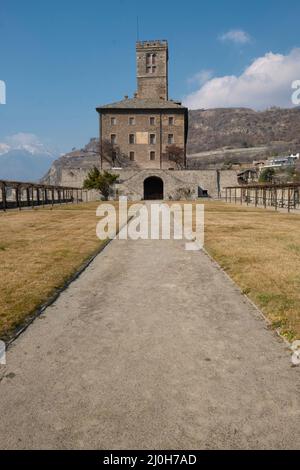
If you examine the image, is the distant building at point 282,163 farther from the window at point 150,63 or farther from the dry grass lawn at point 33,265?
the dry grass lawn at point 33,265

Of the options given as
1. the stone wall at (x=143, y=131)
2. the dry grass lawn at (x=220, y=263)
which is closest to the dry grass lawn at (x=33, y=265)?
the dry grass lawn at (x=220, y=263)

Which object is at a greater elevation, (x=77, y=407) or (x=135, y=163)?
(x=135, y=163)

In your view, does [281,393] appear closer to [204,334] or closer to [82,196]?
[204,334]

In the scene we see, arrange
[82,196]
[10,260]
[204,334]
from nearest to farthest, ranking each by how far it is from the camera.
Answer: [204,334]
[10,260]
[82,196]

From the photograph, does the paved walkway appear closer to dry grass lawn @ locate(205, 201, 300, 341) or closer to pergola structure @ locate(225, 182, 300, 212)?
dry grass lawn @ locate(205, 201, 300, 341)

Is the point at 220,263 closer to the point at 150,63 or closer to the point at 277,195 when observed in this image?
the point at 277,195

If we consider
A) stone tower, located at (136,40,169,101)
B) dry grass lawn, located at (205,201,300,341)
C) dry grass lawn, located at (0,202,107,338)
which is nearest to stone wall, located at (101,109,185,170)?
stone tower, located at (136,40,169,101)

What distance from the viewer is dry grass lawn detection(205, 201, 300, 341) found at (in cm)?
659

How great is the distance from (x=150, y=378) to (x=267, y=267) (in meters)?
6.53

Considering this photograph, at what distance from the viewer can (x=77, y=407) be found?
3.88m

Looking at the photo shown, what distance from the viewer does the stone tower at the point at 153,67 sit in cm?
7938

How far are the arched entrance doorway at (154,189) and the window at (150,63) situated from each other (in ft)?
82.7
